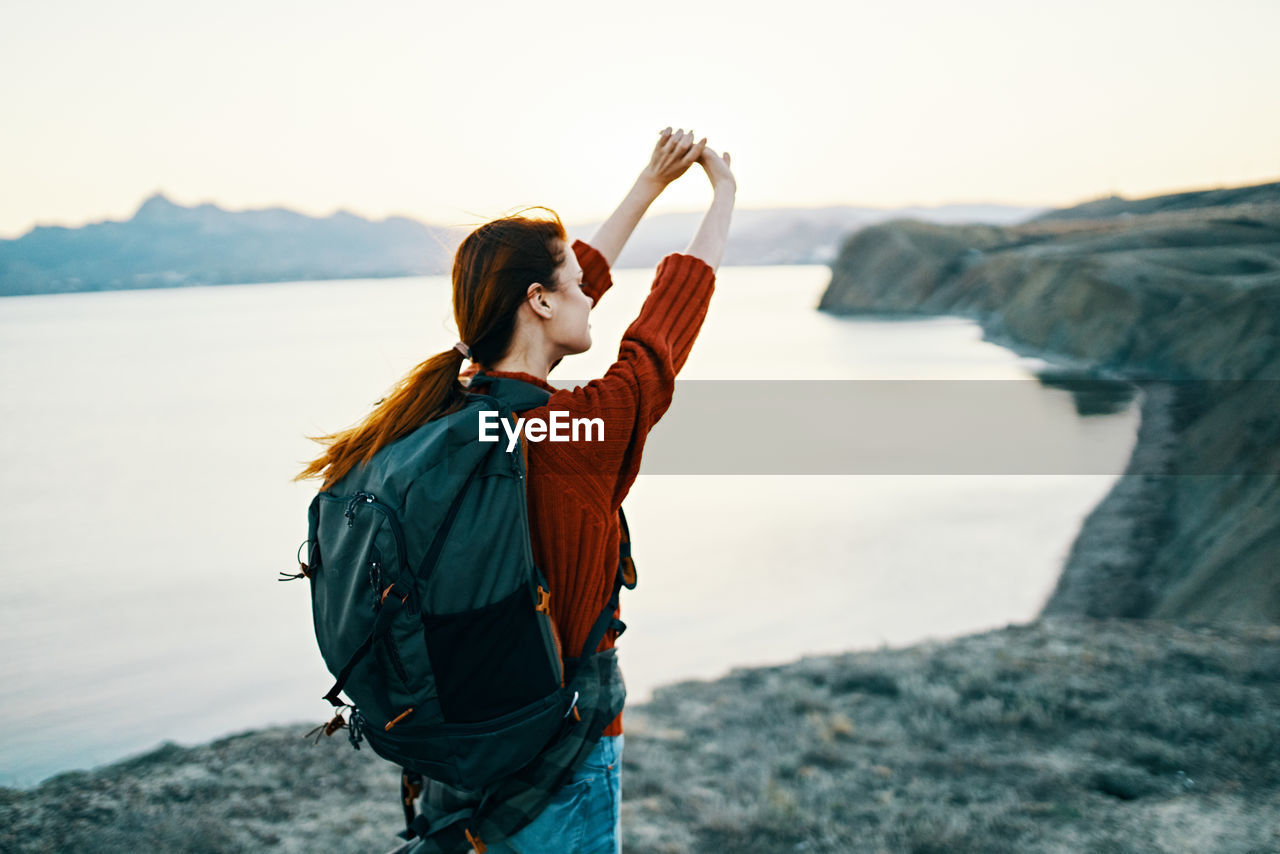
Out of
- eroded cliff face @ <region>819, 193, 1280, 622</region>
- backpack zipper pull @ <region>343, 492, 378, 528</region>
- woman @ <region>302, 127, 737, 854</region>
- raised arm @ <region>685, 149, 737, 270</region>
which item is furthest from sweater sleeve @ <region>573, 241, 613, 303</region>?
eroded cliff face @ <region>819, 193, 1280, 622</region>

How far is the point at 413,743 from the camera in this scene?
5.34 ft

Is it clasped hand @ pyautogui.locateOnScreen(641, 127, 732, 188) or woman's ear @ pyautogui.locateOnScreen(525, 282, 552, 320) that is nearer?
woman's ear @ pyautogui.locateOnScreen(525, 282, 552, 320)

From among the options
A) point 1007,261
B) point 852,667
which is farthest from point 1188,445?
point 1007,261

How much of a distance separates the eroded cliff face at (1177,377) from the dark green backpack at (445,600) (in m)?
7.53

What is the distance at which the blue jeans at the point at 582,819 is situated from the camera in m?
1.77

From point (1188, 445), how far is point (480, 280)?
14657mm

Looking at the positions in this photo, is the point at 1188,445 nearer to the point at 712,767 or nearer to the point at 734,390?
the point at 712,767

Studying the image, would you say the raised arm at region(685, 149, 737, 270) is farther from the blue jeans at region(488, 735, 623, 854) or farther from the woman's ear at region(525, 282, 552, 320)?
the blue jeans at region(488, 735, 623, 854)

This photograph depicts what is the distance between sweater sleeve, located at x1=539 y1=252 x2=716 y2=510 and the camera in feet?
5.14

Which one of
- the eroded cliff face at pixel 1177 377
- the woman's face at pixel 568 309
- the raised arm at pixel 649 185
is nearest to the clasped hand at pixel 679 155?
the raised arm at pixel 649 185

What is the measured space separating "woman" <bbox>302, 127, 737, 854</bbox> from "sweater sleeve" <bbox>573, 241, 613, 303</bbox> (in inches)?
22.1

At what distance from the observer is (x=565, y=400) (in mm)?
1590

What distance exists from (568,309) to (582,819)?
1.08 m

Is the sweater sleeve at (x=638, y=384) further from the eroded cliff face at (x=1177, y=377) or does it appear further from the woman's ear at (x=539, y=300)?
the eroded cliff face at (x=1177, y=377)
